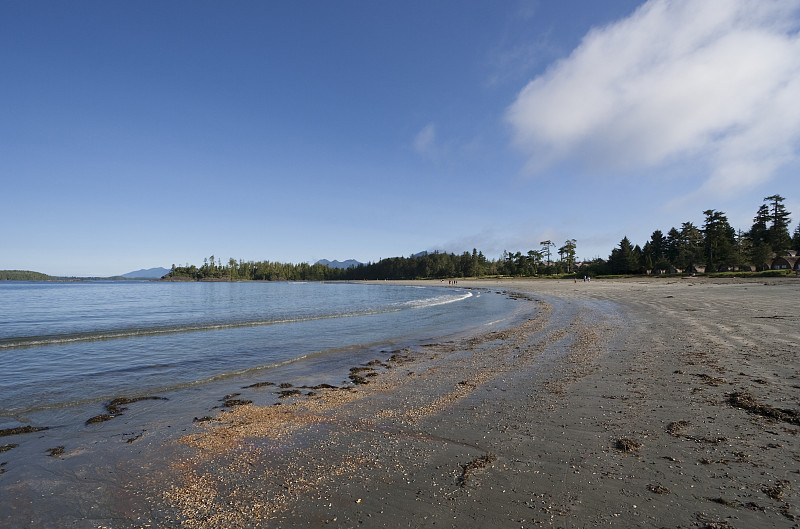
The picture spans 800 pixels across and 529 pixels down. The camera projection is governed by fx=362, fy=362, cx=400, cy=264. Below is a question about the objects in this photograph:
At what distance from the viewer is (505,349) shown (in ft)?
46.4

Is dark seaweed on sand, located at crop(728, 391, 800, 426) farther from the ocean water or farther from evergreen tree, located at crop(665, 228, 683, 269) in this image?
evergreen tree, located at crop(665, 228, 683, 269)

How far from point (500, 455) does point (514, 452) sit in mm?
238

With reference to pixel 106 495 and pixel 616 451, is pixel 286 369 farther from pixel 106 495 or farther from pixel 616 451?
Answer: pixel 616 451

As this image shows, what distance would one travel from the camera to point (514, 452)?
5379 mm

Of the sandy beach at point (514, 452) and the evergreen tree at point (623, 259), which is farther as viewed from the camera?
the evergreen tree at point (623, 259)

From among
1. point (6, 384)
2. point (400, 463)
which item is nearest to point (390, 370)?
point (400, 463)

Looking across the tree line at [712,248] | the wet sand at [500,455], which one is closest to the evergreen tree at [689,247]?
the tree line at [712,248]

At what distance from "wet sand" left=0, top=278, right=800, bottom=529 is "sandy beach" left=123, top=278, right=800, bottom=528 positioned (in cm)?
3

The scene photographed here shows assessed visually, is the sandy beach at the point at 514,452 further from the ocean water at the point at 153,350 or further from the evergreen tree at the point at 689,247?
the evergreen tree at the point at 689,247

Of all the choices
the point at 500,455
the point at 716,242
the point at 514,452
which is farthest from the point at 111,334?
the point at 716,242

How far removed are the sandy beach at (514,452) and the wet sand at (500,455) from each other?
0.03 m

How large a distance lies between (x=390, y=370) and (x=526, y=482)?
7.27 metres

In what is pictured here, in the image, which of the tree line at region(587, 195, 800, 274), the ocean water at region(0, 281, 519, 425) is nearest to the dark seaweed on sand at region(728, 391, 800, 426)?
the ocean water at region(0, 281, 519, 425)

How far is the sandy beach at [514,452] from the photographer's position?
3979 millimetres
